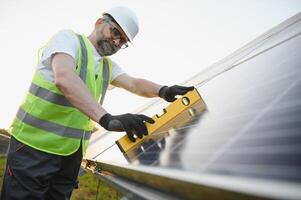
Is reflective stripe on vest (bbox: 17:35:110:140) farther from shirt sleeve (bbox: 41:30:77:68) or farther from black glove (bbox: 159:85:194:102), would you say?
black glove (bbox: 159:85:194:102)

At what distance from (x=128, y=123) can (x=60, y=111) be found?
100 centimetres

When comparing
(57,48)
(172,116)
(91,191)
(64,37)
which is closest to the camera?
(172,116)

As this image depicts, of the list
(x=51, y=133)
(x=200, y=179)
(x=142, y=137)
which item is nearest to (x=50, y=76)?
(x=51, y=133)

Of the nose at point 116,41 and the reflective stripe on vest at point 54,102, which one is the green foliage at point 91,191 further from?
Answer: the nose at point 116,41

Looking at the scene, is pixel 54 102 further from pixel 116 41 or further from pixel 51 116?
pixel 116 41

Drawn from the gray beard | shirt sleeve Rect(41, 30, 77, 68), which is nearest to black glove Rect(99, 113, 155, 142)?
shirt sleeve Rect(41, 30, 77, 68)

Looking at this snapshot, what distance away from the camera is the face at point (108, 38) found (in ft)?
9.87

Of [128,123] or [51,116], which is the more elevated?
[51,116]

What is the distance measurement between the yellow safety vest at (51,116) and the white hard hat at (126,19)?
42 centimetres

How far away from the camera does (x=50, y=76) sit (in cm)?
272

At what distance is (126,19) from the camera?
10.1ft

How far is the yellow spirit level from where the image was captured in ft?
6.89

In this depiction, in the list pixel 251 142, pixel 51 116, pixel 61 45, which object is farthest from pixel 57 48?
pixel 251 142

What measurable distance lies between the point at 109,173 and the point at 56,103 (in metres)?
0.76
